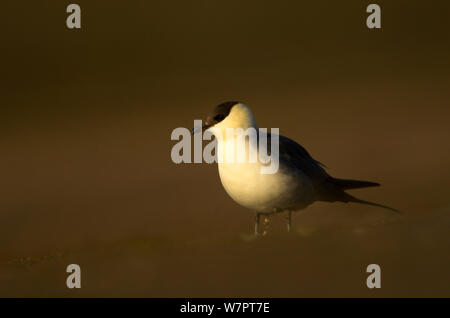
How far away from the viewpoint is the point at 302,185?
5.00 metres

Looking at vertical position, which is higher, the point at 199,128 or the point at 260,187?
the point at 199,128

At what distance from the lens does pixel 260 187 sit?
15.5 feet

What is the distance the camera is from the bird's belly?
4.73 metres

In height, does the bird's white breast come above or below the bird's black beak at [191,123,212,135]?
below

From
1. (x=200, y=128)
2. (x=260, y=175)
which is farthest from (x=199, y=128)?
(x=260, y=175)

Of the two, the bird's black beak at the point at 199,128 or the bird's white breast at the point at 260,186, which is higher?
the bird's black beak at the point at 199,128

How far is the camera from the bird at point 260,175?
475 cm

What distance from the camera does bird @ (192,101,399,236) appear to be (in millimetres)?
4746

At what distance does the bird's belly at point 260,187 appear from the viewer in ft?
15.5

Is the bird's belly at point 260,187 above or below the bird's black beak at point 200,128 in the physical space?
below

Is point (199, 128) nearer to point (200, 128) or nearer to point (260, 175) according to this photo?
point (200, 128)

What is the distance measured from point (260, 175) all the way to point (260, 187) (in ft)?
0.31

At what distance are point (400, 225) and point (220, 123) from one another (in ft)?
5.41

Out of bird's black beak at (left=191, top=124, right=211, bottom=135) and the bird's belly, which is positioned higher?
bird's black beak at (left=191, top=124, right=211, bottom=135)
